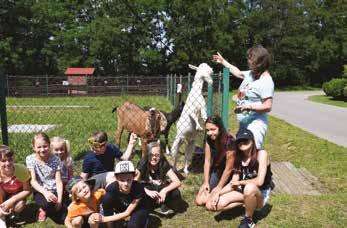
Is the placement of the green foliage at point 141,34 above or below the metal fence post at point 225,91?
above

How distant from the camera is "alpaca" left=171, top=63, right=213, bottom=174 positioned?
6223 millimetres

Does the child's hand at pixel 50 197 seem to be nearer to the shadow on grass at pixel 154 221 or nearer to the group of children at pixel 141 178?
the group of children at pixel 141 178

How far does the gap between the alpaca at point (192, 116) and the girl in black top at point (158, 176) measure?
4.40ft

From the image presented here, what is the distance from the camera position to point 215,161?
515 centimetres

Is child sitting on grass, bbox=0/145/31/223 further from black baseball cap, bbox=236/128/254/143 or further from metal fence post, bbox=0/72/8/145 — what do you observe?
black baseball cap, bbox=236/128/254/143

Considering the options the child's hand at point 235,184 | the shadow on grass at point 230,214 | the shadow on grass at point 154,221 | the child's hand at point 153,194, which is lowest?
the shadow on grass at point 154,221

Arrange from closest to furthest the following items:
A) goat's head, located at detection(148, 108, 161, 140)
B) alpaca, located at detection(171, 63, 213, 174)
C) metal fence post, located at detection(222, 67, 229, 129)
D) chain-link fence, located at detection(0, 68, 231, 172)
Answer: metal fence post, located at detection(222, 67, 229, 129) → alpaca, located at detection(171, 63, 213, 174) → goat's head, located at detection(148, 108, 161, 140) → chain-link fence, located at detection(0, 68, 231, 172)

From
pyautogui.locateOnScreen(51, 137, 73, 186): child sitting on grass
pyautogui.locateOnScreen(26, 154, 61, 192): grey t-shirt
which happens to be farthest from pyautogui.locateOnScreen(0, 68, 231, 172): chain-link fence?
pyautogui.locateOnScreen(26, 154, 61, 192): grey t-shirt

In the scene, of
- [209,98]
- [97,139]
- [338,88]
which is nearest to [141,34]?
[338,88]

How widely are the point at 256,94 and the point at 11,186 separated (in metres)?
2.85

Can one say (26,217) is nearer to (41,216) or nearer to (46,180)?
(41,216)

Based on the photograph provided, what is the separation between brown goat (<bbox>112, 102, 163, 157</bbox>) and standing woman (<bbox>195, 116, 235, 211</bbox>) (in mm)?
1453

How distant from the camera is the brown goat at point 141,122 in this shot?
684 centimetres

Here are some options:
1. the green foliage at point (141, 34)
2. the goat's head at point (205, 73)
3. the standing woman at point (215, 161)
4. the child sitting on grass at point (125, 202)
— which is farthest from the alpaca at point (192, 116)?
the green foliage at point (141, 34)
